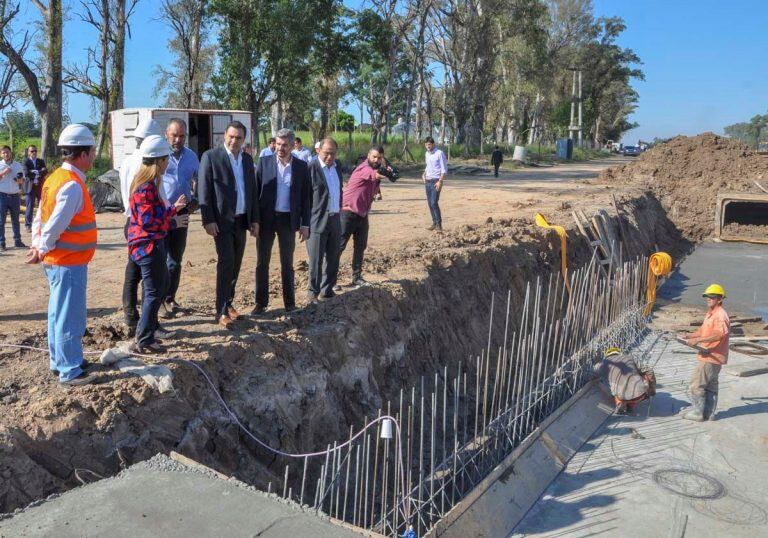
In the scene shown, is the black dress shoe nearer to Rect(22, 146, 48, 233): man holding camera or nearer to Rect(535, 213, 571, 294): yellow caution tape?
Rect(535, 213, 571, 294): yellow caution tape

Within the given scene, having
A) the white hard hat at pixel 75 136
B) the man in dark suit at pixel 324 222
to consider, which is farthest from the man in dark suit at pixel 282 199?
the white hard hat at pixel 75 136

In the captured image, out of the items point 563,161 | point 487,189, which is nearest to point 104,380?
point 487,189

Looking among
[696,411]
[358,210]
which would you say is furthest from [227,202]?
[696,411]

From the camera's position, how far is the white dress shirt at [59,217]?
3789 millimetres

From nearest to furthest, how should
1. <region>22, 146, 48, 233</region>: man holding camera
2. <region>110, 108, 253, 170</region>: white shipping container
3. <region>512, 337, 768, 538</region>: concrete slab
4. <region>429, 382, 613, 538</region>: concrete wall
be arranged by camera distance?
<region>429, 382, 613, 538</region>: concrete wall < <region>512, 337, 768, 538</region>: concrete slab < <region>22, 146, 48, 233</region>: man holding camera < <region>110, 108, 253, 170</region>: white shipping container

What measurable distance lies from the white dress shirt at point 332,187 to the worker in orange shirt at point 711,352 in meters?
3.69

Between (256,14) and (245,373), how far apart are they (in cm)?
2068

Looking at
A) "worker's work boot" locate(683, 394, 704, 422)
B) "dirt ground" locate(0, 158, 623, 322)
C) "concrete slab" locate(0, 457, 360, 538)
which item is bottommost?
"worker's work boot" locate(683, 394, 704, 422)

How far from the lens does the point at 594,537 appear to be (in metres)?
4.82

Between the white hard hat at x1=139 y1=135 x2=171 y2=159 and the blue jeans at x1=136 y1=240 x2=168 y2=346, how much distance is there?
1.84ft

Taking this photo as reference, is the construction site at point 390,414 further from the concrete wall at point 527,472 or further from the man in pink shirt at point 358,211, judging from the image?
the man in pink shirt at point 358,211

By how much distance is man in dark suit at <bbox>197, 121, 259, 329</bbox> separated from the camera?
5078mm

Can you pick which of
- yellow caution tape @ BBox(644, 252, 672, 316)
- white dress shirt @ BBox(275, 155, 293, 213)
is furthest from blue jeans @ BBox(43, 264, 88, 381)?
yellow caution tape @ BBox(644, 252, 672, 316)


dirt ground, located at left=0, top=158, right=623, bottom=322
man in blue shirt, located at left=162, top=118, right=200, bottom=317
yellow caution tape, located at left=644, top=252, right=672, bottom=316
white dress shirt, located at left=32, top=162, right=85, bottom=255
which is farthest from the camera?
yellow caution tape, located at left=644, top=252, right=672, bottom=316
